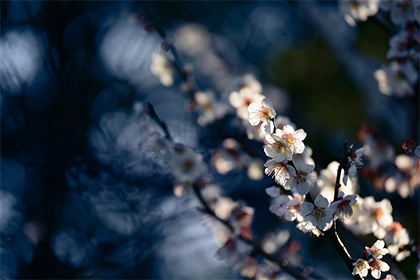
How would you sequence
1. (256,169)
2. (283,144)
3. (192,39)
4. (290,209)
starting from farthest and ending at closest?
(192,39) → (256,169) → (290,209) → (283,144)

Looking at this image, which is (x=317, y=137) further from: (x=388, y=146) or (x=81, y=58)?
(x=81, y=58)

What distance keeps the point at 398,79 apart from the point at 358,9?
439 millimetres

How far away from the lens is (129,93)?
10.4ft

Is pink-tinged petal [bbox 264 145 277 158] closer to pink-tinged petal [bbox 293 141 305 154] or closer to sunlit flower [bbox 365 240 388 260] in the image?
pink-tinged petal [bbox 293 141 305 154]

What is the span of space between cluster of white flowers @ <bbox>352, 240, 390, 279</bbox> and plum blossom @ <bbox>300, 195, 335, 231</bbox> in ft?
0.48

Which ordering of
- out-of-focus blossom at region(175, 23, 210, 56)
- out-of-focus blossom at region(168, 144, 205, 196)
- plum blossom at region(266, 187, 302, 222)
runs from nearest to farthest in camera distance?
plum blossom at region(266, 187, 302, 222) < out-of-focus blossom at region(168, 144, 205, 196) < out-of-focus blossom at region(175, 23, 210, 56)

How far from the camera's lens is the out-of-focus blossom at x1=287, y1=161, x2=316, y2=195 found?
1.21 metres

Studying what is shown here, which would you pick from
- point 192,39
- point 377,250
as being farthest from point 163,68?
point 192,39

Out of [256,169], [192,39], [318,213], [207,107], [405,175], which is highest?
[318,213]

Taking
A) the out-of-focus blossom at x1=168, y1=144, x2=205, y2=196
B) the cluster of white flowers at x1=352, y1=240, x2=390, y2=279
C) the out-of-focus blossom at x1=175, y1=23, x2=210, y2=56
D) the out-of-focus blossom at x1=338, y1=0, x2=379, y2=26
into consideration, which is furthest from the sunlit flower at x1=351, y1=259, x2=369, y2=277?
the out-of-focus blossom at x1=175, y1=23, x2=210, y2=56

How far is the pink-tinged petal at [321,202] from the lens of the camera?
47.3 inches

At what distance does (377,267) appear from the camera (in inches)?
48.7

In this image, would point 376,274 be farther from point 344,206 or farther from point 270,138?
point 270,138

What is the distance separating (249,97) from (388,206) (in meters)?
0.75
